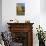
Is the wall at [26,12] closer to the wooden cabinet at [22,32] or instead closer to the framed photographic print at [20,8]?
the framed photographic print at [20,8]

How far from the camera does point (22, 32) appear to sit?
228 inches

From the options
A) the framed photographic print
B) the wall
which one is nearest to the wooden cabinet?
the wall

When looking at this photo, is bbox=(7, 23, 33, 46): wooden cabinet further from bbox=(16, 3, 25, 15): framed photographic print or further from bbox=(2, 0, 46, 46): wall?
bbox=(16, 3, 25, 15): framed photographic print

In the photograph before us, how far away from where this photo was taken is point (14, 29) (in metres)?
5.72

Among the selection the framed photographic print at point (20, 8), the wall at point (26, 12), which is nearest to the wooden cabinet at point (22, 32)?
the wall at point (26, 12)

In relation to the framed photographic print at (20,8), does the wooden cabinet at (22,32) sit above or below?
below

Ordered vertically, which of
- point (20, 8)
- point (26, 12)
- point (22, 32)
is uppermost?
point (20, 8)

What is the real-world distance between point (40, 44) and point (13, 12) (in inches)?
66.3

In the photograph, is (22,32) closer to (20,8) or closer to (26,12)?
(26,12)

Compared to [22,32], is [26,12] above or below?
above

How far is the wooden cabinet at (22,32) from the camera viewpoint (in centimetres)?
571

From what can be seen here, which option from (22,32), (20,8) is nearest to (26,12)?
(20,8)

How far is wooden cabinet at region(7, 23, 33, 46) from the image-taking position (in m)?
5.71

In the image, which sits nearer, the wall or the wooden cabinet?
the wooden cabinet
